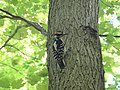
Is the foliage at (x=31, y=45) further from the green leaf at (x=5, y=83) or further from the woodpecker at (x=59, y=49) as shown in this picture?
the woodpecker at (x=59, y=49)

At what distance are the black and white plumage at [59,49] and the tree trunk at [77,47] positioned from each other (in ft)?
0.14

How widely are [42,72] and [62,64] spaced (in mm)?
1439

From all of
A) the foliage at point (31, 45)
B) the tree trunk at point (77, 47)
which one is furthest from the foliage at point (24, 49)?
the tree trunk at point (77, 47)

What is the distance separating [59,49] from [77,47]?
0.17 metres

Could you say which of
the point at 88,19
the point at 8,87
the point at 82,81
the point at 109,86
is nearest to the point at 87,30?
the point at 88,19

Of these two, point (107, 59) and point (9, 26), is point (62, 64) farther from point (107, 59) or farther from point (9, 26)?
point (9, 26)

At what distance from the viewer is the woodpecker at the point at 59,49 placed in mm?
2133

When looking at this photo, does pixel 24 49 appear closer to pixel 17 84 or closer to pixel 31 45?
pixel 31 45

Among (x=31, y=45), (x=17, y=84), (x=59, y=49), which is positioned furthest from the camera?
(x=31, y=45)

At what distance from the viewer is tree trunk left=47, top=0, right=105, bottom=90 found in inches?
82.7

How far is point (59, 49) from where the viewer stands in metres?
2.21

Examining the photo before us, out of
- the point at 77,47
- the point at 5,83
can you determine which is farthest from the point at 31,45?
the point at 77,47

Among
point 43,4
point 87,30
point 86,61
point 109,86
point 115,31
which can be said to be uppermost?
point 43,4

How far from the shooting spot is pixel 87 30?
2.37m
